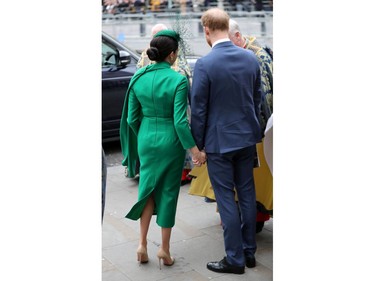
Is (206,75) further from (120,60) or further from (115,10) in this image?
(115,10)

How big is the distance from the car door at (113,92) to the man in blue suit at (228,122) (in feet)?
12.2

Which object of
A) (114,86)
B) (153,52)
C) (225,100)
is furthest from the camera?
(114,86)

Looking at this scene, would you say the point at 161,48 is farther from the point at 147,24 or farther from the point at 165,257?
the point at 147,24

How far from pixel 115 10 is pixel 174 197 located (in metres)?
21.2

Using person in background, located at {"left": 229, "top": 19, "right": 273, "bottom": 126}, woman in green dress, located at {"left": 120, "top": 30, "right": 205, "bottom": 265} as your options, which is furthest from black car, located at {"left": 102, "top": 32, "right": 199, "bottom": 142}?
woman in green dress, located at {"left": 120, "top": 30, "right": 205, "bottom": 265}

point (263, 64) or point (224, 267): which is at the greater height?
point (263, 64)

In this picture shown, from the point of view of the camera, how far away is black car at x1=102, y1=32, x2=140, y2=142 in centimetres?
764

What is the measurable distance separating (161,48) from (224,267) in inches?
57.3

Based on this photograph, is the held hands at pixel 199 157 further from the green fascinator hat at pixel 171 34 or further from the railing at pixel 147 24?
the railing at pixel 147 24

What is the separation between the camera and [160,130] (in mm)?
4145

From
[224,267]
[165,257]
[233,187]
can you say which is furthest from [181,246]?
[233,187]

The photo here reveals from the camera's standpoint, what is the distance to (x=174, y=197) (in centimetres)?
423

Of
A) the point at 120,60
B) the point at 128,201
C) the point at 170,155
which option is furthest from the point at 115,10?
the point at 170,155

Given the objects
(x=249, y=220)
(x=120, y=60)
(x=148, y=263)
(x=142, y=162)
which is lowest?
(x=148, y=263)
